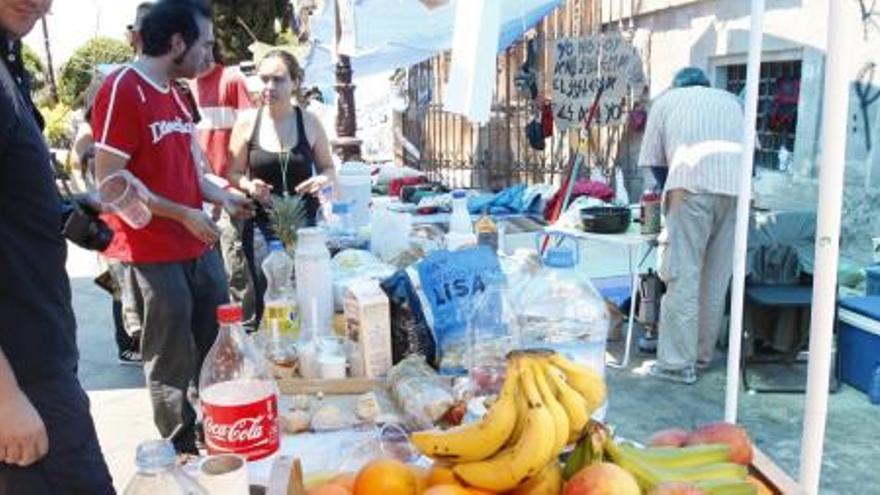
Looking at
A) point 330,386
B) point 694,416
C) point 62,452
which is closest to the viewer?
point 62,452

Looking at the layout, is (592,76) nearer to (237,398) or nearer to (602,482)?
(237,398)

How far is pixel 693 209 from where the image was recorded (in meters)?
4.73

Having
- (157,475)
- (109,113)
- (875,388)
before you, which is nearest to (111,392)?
(109,113)

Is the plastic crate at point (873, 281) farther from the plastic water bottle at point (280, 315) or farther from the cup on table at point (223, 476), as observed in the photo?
the cup on table at point (223, 476)

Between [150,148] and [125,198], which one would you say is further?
[150,148]

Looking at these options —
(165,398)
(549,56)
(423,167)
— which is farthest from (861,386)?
(423,167)

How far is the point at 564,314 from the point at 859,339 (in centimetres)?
345

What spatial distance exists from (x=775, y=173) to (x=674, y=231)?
2.30 m

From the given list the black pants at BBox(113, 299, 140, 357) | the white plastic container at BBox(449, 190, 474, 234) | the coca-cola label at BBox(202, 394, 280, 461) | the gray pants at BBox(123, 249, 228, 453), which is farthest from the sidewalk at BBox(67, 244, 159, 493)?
the coca-cola label at BBox(202, 394, 280, 461)

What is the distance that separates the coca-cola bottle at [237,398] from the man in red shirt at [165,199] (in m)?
1.32

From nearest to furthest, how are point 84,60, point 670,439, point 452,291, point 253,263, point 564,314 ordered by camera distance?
point 670,439, point 564,314, point 452,291, point 253,263, point 84,60

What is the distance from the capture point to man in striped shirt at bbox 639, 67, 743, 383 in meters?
4.64

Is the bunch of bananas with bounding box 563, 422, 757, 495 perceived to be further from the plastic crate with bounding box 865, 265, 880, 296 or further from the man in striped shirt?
the plastic crate with bounding box 865, 265, 880, 296

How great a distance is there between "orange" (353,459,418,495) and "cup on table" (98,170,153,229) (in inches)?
74.1
